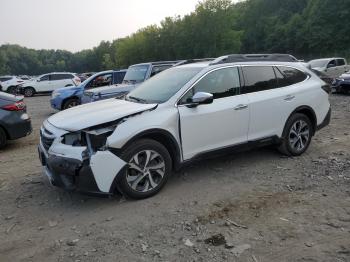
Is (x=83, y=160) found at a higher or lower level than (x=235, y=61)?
lower

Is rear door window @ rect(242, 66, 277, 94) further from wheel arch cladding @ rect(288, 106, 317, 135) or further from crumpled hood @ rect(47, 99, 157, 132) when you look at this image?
crumpled hood @ rect(47, 99, 157, 132)

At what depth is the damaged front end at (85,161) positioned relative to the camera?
4434 mm

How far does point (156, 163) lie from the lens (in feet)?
16.3

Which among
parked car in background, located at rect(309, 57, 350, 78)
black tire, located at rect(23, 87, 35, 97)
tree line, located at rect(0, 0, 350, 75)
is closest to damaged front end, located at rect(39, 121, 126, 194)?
parked car in background, located at rect(309, 57, 350, 78)

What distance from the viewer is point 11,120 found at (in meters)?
8.05

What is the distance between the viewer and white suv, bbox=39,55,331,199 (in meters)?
4.54

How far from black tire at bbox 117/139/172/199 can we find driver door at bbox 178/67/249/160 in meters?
0.35

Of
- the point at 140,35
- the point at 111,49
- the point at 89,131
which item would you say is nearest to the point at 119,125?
the point at 89,131

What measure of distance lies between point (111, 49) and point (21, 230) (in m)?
128

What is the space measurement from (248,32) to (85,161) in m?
94.0

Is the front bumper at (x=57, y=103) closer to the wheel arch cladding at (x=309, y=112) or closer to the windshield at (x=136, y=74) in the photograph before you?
the windshield at (x=136, y=74)

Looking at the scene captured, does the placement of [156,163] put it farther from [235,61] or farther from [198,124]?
[235,61]

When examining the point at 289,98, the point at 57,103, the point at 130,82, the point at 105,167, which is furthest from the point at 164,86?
the point at 57,103

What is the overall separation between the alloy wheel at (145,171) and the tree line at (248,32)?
60283 mm
